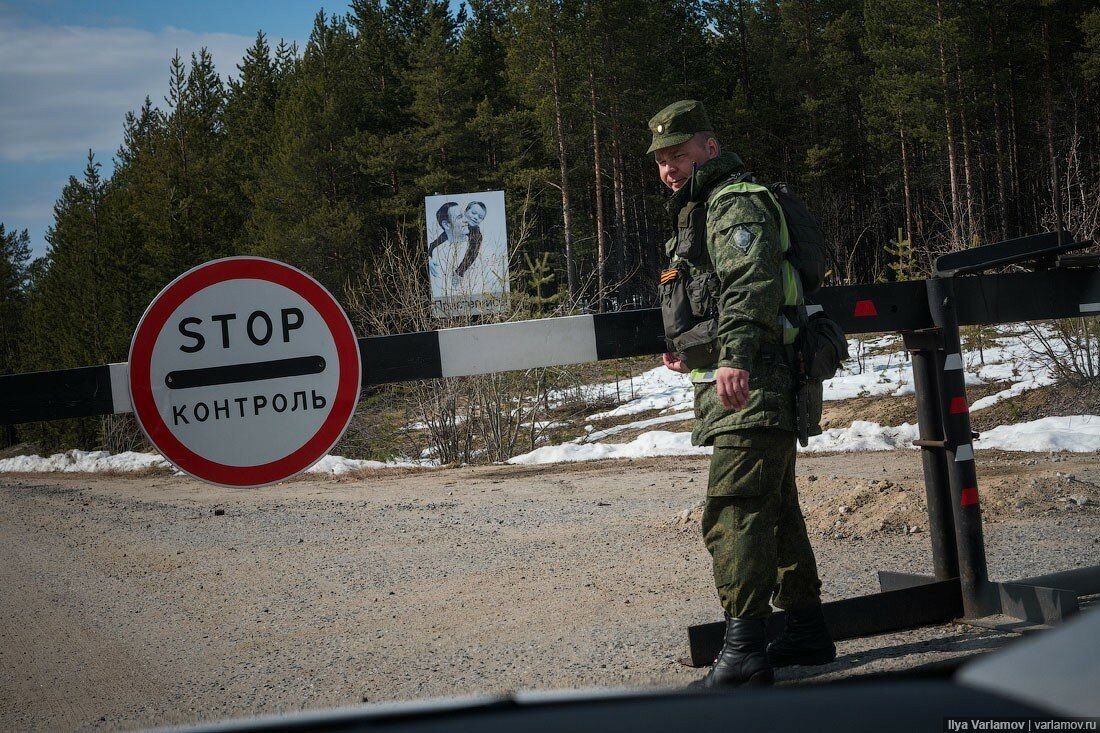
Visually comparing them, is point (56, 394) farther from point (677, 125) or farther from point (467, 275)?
point (467, 275)

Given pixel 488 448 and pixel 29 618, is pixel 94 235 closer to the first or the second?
pixel 488 448

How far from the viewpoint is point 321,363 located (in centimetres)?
313

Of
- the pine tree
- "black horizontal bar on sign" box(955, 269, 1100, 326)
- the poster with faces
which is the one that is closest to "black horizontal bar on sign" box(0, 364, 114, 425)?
"black horizontal bar on sign" box(955, 269, 1100, 326)

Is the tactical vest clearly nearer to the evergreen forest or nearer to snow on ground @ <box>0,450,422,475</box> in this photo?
snow on ground @ <box>0,450,422,475</box>

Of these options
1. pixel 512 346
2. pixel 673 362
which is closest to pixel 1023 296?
pixel 673 362

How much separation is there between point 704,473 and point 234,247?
30132mm

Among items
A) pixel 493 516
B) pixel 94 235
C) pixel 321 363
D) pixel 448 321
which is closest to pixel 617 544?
pixel 493 516

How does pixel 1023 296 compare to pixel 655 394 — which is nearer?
pixel 1023 296

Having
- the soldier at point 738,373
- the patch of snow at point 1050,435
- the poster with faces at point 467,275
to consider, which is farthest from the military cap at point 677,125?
the poster with faces at point 467,275

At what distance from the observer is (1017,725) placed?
0.69 meters

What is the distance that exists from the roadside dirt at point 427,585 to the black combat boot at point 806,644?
0.19 feet

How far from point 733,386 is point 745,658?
36.1 inches

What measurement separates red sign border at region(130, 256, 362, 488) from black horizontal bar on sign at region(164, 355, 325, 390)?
79 millimetres

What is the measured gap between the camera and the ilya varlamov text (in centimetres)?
64
